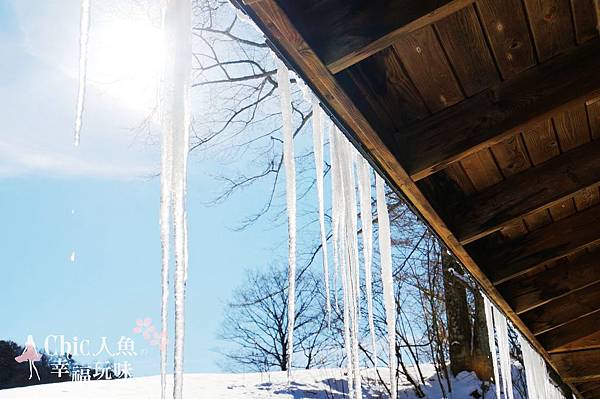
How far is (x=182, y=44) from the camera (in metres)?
1.07

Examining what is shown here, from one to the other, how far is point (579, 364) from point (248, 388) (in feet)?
20.2

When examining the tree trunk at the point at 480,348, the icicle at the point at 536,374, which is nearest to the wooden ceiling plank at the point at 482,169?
the icicle at the point at 536,374

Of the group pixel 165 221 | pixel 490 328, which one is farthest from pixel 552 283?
pixel 165 221

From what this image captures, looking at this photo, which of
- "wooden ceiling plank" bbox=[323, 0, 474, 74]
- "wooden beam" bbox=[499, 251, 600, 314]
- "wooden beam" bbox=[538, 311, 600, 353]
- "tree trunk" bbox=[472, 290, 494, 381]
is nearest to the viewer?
"wooden ceiling plank" bbox=[323, 0, 474, 74]

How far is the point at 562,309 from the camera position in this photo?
3.06 m

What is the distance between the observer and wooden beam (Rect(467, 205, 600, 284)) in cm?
242

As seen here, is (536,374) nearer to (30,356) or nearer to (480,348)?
(480,348)

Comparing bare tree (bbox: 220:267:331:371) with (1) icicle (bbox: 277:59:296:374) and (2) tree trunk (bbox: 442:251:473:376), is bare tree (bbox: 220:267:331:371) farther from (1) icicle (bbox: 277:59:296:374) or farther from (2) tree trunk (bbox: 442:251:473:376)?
(1) icicle (bbox: 277:59:296:374)

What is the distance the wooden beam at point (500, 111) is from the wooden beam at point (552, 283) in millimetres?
1323

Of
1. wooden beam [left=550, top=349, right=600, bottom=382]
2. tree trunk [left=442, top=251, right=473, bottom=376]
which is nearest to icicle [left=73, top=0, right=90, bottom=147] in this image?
wooden beam [left=550, top=349, right=600, bottom=382]

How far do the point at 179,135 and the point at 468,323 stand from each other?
313 inches

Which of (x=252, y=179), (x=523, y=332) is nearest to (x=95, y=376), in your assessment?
(x=252, y=179)

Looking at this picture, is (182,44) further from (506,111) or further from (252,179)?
(252,179)

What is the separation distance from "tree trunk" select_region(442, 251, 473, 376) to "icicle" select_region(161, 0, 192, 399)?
7.15m
